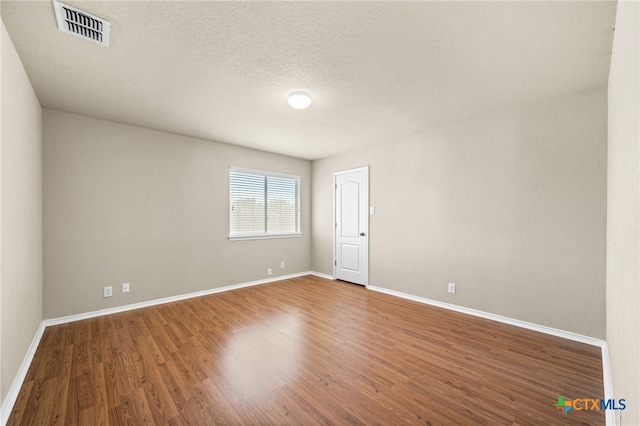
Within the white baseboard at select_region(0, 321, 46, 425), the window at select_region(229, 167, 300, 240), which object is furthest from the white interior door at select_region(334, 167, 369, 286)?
the white baseboard at select_region(0, 321, 46, 425)

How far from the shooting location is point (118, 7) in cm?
163

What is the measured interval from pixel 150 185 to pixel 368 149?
11.8 feet

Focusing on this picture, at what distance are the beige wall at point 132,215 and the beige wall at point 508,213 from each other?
Result: 111 inches

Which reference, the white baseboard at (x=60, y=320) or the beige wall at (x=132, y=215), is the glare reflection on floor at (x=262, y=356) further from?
the beige wall at (x=132, y=215)

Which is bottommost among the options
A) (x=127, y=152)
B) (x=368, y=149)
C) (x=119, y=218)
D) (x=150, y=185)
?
(x=119, y=218)

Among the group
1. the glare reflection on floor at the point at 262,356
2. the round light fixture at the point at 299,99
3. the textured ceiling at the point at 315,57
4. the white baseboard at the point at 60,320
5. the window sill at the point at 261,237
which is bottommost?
the glare reflection on floor at the point at 262,356

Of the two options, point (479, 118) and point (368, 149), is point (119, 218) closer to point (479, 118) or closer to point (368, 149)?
point (368, 149)

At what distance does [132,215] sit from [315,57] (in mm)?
3311

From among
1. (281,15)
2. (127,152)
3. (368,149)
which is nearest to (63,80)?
(127,152)

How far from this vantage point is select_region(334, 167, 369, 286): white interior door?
481 cm

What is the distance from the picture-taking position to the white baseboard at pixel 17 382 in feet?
5.46

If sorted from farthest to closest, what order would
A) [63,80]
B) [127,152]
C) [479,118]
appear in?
[127,152], [479,118], [63,80]

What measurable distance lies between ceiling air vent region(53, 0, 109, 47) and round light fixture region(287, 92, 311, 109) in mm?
1512

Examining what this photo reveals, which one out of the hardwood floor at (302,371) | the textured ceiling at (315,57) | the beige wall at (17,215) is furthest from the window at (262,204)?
the beige wall at (17,215)
